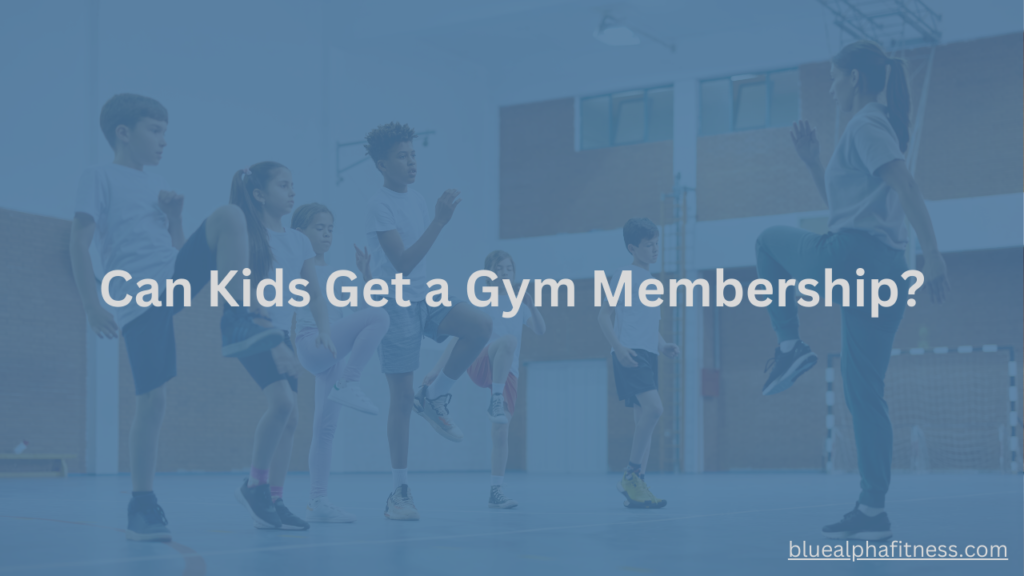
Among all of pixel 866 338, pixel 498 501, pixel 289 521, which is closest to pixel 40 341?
pixel 498 501

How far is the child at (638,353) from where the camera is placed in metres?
6.05

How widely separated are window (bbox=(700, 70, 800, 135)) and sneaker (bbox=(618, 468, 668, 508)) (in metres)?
12.6

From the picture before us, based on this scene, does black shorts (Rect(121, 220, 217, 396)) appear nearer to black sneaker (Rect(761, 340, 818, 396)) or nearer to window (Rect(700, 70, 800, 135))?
black sneaker (Rect(761, 340, 818, 396))

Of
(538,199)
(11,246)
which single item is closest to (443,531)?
(11,246)

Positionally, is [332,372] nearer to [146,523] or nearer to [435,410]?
[435,410]

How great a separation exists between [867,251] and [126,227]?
2706 mm

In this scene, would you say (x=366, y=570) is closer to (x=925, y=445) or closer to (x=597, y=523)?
(x=597, y=523)

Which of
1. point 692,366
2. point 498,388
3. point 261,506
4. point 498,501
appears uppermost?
point 498,388

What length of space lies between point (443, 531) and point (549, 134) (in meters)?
16.1

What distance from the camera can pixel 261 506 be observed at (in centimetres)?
414

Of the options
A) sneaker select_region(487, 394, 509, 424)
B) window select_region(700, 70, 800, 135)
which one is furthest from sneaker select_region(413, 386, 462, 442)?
window select_region(700, 70, 800, 135)

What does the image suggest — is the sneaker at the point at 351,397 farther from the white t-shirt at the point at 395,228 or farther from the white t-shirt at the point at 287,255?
the white t-shirt at the point at 395,228

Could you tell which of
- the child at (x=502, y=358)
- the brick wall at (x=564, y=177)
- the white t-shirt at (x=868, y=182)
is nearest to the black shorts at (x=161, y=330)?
the white t-shirt at (x=868, y=182)

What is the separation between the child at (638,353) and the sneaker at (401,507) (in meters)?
1.61
